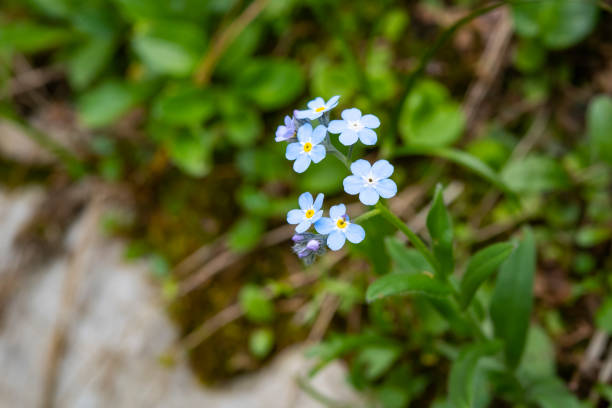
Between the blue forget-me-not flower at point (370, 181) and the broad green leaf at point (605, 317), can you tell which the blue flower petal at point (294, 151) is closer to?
the blue forget-me-not flower at point (370, 181)

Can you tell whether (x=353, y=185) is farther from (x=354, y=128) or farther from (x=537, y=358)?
(x=537, y=358)

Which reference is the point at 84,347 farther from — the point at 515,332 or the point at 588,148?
the point at 588,148


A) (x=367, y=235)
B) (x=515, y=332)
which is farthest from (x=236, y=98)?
(x=515, y=332)

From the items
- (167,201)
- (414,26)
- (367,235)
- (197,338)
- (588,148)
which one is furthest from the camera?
(167,201)

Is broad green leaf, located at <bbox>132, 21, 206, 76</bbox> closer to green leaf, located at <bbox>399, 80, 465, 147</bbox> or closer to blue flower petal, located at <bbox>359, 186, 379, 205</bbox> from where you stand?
green leaf, located at <bbox>399, 80, 465, 147</bbox>

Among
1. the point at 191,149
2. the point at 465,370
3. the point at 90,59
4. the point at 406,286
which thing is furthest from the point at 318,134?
the point at 90,59

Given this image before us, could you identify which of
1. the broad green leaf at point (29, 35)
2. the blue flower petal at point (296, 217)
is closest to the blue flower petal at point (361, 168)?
the blue flower petal at point (296, 217)

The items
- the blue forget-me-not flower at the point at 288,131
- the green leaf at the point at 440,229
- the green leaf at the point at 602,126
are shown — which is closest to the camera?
the blue forget-me-not flower at the point at 288,131
